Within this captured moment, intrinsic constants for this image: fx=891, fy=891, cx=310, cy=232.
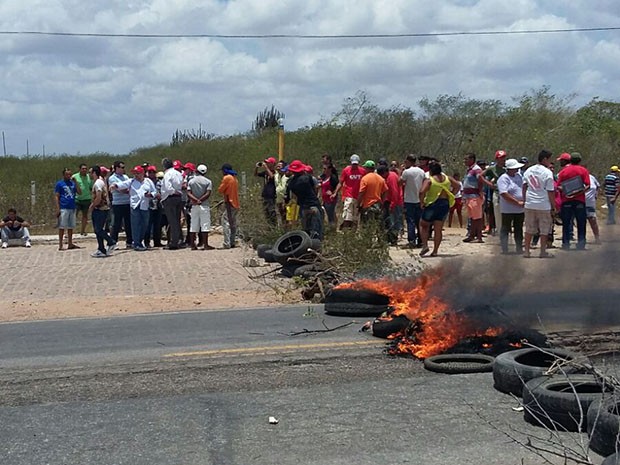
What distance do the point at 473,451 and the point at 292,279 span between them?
836 centimetres

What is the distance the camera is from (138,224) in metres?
19.1

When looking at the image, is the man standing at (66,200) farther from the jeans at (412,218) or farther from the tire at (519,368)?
the tire at (519,368)

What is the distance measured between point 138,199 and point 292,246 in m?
5.25

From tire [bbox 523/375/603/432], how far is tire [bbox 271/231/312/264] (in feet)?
25.9

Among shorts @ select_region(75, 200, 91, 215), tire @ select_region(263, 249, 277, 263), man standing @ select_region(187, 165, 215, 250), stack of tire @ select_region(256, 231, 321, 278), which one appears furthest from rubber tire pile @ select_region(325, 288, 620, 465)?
shorts @ select_region(75, 200, 91, 215)

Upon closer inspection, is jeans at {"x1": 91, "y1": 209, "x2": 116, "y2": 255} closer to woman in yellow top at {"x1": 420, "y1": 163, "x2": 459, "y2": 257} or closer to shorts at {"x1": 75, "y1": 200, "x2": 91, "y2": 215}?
shorts at {"x1": 75, "y1": 200, "x2": 91, "y2": 215}

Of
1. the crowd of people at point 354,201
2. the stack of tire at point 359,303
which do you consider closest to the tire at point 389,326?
the stack of tire at point 359,303

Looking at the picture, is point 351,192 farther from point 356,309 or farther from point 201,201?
point 356,309

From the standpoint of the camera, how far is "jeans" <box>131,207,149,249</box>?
19016 mm

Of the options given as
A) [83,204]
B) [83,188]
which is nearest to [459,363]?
[83,188]

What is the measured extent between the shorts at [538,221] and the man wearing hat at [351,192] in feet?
10.6

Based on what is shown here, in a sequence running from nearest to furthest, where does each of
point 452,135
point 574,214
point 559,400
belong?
point 559,400
point 574,214
point 452,135

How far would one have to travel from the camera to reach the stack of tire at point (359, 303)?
34.6 ft

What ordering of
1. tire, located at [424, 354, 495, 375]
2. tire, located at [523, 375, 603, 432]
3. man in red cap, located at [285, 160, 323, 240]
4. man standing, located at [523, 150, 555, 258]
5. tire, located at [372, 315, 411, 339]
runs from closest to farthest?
tire, located at [523, 375, 603, 432], tire, located at [424, 354, 495, 375], tire, located at [372, 315, 411, 339], man standing, located at [523, 150, 555, 258], man in red cap, located at [285, 160, 323, 240]
